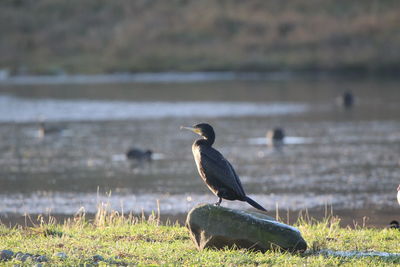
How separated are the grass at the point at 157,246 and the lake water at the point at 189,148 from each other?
3512 millimetres

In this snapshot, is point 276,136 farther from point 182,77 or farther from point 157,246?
point 182,77

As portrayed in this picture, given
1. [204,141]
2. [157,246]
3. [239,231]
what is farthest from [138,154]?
[239,231]

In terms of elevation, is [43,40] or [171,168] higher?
[43,40]

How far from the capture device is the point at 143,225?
481 inches

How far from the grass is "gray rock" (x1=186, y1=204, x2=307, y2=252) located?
0.38 feet

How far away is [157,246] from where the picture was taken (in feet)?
33.8

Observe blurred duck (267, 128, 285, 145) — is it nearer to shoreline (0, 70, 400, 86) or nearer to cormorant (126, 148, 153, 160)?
cormorant (126, 148, 153, 160)

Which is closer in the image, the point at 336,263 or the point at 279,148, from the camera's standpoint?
the point at 336,263

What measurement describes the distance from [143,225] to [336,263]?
3.51 m

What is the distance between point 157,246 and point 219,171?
3.76ft

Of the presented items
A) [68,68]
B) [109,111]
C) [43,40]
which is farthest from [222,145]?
[43,40]

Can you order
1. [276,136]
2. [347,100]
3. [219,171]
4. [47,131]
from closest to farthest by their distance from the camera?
1. [219,171]
2. [276,136]
3. [47,131]
4. [347,100]

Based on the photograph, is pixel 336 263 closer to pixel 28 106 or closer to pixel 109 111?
pixel 109 111

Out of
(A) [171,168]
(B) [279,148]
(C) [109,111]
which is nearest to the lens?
(A) [171,168]
